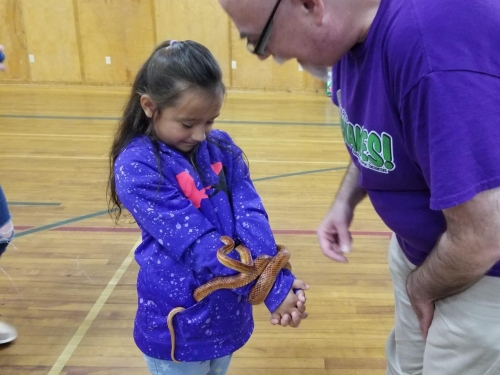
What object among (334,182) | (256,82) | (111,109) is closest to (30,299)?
(334,182)

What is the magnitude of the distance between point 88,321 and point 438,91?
7.31ft

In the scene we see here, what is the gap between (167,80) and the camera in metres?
1.31

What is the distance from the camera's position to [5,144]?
19.1 ft

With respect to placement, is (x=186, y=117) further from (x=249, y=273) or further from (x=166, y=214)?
(x=249, y=273)

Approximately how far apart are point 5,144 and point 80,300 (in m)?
3.90

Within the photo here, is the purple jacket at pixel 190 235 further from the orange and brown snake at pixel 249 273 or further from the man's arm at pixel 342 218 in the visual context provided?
the man's arm at pixel 342 218

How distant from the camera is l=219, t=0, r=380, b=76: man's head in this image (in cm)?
87

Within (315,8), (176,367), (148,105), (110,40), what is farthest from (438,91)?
(110,40)

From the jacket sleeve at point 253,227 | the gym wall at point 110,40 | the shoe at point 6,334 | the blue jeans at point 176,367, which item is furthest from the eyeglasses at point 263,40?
the gym wall at point 110,40

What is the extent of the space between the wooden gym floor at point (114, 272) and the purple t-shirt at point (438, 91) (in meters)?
1.57

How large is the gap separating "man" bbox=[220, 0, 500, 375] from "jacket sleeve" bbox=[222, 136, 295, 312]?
0.34 m

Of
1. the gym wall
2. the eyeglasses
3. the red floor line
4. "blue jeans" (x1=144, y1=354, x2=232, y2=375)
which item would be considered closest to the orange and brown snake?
"blue jeans" (x1=144, y1=354, x2=232, y2=375)

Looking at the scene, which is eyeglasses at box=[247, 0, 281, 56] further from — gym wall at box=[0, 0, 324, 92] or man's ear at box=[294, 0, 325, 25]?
A: gym wall at box=[0, 0, 324, 92]

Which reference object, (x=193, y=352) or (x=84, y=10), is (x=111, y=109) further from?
(x=193, y=352)
